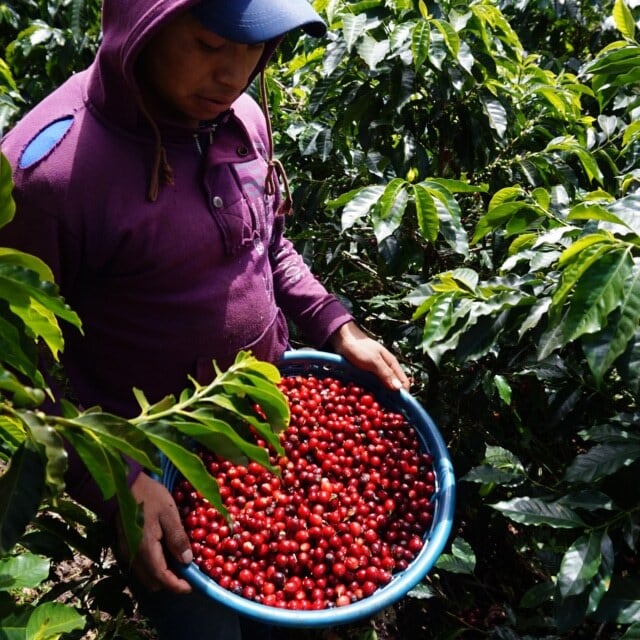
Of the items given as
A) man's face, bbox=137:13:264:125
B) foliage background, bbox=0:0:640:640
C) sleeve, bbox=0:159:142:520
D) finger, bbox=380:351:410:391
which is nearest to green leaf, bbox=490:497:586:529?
foliage background, bbox=0:0:640:640

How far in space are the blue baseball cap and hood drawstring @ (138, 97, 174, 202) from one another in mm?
248

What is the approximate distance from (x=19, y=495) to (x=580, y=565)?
1.01m

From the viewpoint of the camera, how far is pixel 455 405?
221cm

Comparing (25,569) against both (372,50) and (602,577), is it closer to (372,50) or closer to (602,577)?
(602,577)

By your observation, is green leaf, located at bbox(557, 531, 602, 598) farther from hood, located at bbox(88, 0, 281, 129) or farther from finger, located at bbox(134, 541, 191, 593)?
hood, located at bbox(88, 0, 281, 129)

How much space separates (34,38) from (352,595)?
9.67ft

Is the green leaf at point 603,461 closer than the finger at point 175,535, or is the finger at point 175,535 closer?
the green leaf at point 603,461

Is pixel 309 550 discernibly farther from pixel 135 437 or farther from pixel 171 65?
pixel 171 65

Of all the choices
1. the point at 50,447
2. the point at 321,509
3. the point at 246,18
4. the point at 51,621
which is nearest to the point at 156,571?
the point at 51,621

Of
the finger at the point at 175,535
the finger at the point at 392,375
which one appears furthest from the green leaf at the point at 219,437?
the finger at the point at 392,375

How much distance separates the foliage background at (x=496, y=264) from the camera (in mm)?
1267

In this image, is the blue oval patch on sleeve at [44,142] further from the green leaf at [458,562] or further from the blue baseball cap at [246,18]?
the green leaf at [458,562]

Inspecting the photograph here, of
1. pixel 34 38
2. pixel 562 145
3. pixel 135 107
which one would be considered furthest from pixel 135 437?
pixel 34 38

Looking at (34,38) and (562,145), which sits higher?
(34,38)
